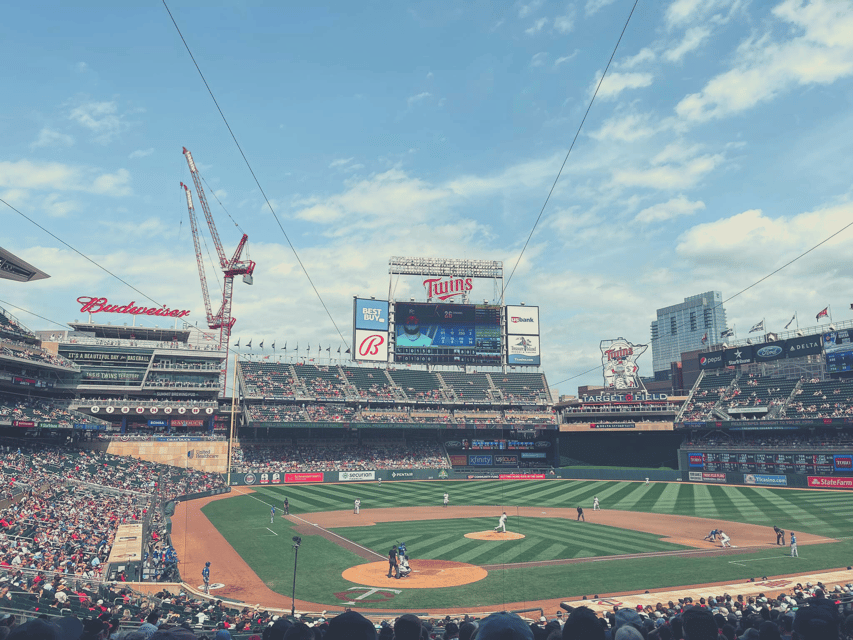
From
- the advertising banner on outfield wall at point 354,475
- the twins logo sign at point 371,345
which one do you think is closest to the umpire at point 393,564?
the advertising banner on outfield wall at point 354,475

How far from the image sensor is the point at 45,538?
26.2 m

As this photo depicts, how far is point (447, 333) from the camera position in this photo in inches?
3314

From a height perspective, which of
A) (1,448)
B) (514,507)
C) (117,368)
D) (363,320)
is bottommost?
(514,507)

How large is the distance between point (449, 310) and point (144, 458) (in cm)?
4393

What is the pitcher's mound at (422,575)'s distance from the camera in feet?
78.3

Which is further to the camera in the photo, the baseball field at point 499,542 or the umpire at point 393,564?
the umpire at point 393,564

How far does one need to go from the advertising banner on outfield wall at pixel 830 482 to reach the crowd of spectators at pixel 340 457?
3957cm

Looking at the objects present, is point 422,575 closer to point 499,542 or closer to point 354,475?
point 499,542

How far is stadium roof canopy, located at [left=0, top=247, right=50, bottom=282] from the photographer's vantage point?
176 feet

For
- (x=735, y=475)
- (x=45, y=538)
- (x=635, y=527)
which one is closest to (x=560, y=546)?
(x=635, y=527)

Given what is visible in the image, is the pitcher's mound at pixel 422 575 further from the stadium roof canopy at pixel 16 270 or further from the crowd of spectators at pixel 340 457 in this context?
the stadium roof canopy at pixel 16 270

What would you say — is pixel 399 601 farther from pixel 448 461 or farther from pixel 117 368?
pixel 117 368

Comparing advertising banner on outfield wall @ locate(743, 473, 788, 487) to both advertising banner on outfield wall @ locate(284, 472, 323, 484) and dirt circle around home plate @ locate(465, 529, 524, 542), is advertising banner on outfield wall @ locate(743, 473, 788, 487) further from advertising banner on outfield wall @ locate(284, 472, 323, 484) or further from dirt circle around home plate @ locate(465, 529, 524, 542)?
advertising banner on outfield wall @ locate(284, 472, 323, 484)

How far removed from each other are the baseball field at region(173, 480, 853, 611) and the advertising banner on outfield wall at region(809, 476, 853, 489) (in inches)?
104
